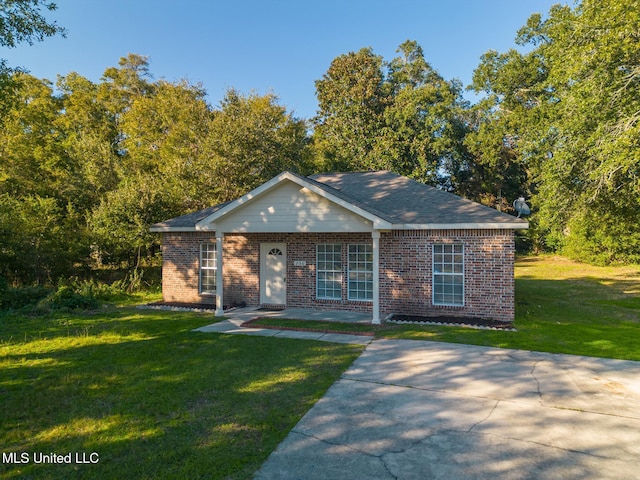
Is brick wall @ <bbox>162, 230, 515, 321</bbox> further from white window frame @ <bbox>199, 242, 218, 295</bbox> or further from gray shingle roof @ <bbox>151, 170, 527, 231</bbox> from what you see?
gray shingle roof @ <bbox>151, 170, 527, 231</bbox>

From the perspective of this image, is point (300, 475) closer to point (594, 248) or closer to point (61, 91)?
point (594, 248)

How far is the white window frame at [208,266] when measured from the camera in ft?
45.9

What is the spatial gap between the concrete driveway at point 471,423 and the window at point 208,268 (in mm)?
8370

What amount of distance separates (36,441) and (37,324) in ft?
26.4

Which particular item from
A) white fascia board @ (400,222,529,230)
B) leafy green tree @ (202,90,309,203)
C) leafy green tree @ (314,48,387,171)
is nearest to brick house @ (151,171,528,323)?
white fascia board @ (400,222,529,230)

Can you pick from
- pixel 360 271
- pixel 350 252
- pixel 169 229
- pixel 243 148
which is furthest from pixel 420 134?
pixel 169 229

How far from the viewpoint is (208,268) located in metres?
14.1

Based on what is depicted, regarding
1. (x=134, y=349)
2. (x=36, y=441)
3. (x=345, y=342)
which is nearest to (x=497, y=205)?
(x=345, y=342)

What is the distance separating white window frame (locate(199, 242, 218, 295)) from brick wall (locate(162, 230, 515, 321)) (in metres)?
0.18

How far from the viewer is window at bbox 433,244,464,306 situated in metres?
11.1

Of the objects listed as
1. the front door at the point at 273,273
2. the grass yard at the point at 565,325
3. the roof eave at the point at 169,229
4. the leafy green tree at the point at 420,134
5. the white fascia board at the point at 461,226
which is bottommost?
the grass yard at the point at 565,325

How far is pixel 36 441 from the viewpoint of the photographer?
4445 millimetres

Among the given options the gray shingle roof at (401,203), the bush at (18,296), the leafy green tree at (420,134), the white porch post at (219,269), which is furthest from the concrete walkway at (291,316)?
the leafy green tree at (420,134)

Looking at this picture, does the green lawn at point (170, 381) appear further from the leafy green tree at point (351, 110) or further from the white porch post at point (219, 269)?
the leafy green tree at point (351, 110)
